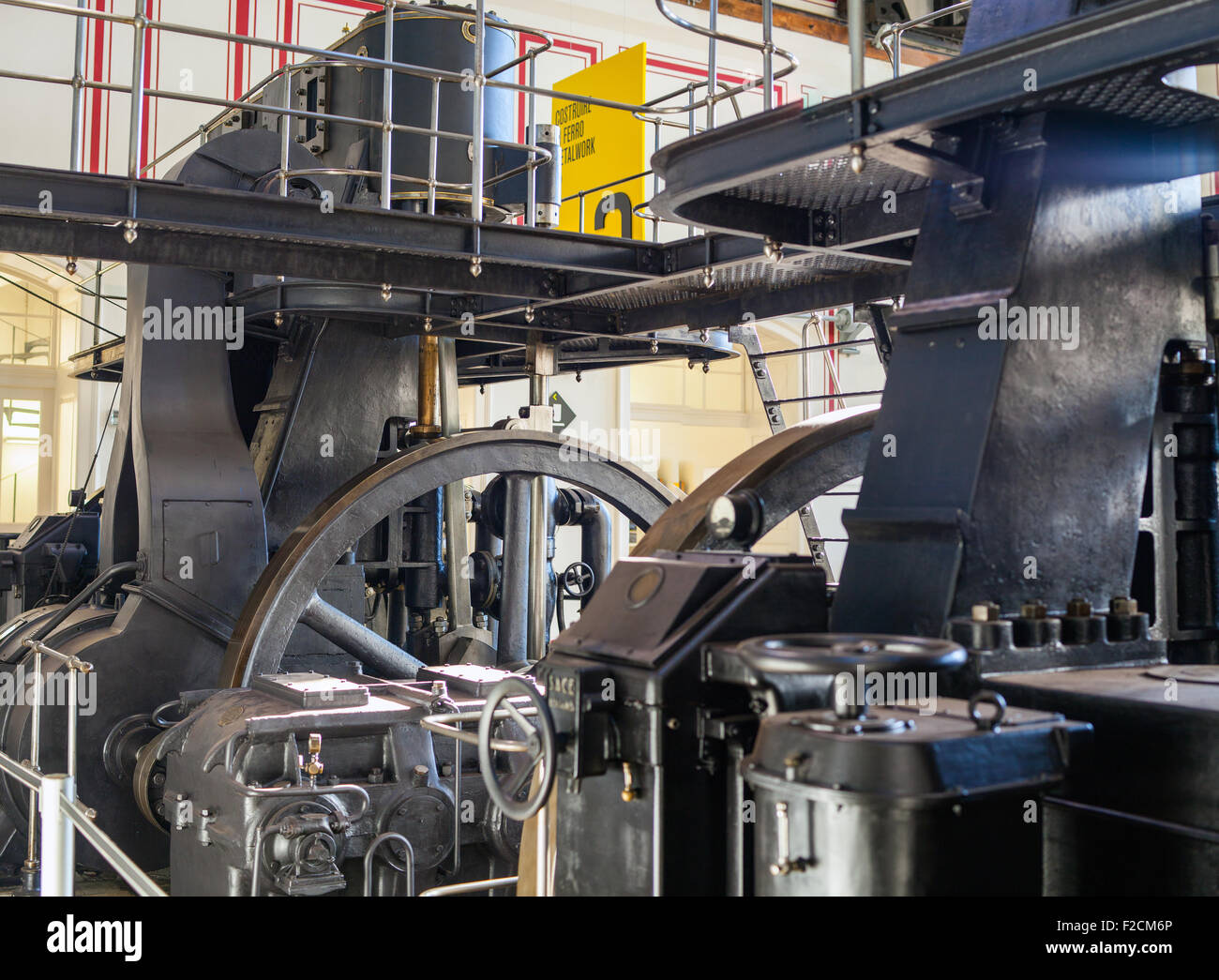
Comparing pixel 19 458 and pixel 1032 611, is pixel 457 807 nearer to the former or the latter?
pixel 1032 611

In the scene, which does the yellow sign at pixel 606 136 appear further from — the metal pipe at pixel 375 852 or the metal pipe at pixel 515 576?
the metal pipe at pixel 375 852

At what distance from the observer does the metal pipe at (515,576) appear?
264 inches

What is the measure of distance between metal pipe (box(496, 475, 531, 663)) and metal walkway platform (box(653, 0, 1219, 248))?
3.22 meters

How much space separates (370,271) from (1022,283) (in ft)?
10.1

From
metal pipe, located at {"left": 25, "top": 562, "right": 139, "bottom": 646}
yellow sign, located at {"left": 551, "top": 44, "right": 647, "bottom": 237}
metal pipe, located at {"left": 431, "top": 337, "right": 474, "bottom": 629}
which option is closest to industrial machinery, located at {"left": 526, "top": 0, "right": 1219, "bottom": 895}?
metal pipe, located at {"left": 431, "top": 337, "right": 474, "bottom": 629}

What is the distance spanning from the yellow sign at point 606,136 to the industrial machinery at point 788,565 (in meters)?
1.69

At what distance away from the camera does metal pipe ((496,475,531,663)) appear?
264 inches

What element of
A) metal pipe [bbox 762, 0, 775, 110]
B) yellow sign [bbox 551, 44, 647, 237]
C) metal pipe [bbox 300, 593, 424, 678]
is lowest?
metal pipe [bbox 300, 593, 424, 678]

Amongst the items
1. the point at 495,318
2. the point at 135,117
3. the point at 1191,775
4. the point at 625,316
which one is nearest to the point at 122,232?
the point at 135,117

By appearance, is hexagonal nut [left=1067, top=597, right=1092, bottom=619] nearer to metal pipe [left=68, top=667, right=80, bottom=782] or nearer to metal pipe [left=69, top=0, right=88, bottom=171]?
metal pipe [left=68, top=667, right=80, bottom=782]

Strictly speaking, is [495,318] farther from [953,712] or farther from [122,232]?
[953,712]

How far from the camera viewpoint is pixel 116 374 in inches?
346

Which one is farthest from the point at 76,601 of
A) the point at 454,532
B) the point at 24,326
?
the point at 24,326

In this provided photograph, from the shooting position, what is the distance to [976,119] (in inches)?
121
